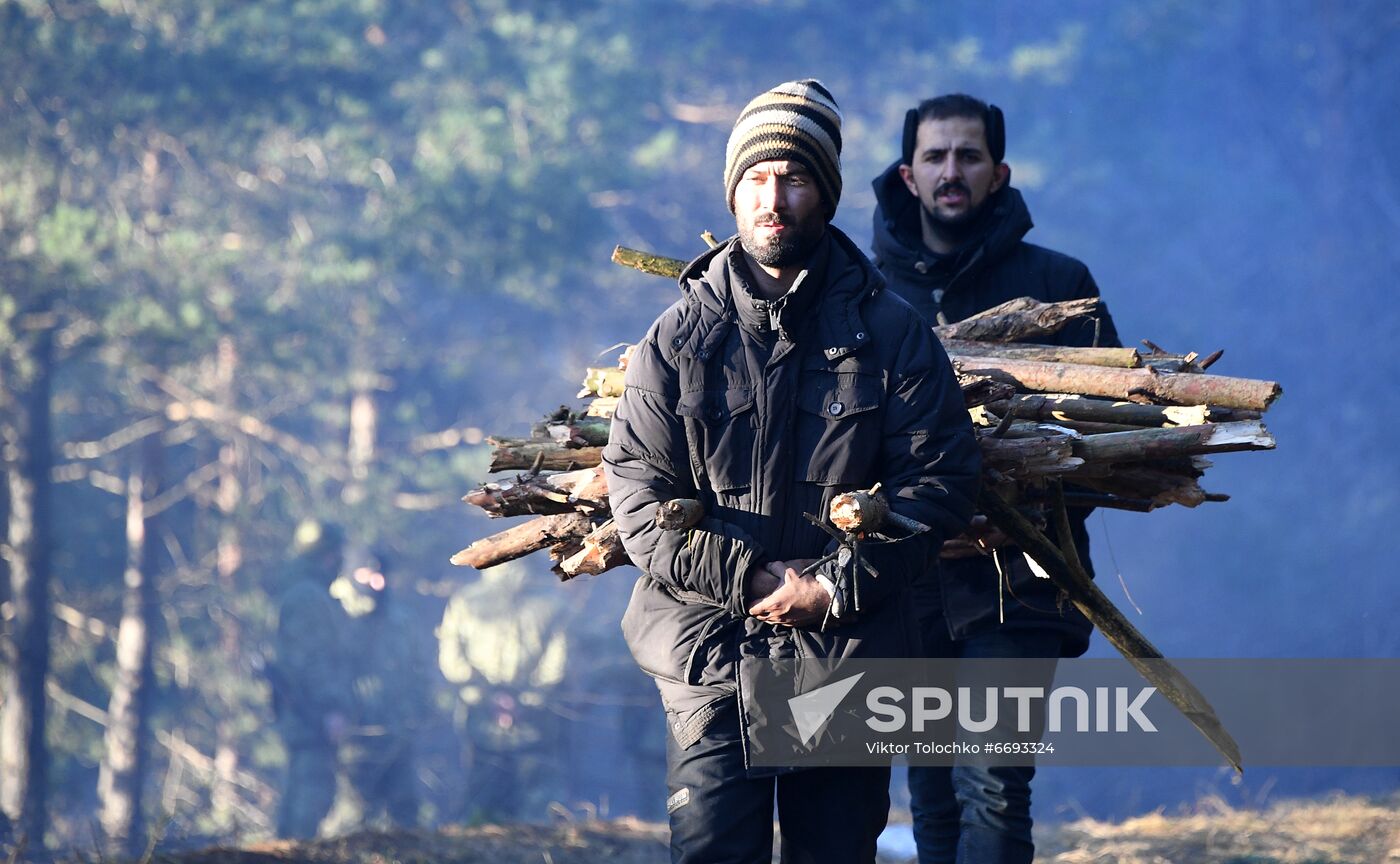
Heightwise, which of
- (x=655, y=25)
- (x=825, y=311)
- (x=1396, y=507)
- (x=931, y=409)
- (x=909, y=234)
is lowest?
(x=931, y=409)

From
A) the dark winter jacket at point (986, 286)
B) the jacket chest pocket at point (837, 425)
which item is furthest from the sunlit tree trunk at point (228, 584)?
the jacket chest pocket at point (837, 425)

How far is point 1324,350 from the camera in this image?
35.7 meters

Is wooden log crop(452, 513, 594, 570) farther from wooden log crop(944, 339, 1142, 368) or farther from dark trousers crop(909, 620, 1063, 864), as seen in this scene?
wooden log crop(944, 339, 1142, 368)

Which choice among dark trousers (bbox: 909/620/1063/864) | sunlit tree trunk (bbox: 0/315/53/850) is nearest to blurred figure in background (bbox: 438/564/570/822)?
sunlit tree trunk (bbox: 0/315/53/850)

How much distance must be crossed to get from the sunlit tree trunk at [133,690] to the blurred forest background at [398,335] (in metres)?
0.07

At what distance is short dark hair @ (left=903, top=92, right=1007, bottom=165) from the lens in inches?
226

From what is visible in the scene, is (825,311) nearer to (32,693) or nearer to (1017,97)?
(32,693)

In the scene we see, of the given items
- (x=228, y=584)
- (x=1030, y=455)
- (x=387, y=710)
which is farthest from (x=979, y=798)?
(x=228, y=584)

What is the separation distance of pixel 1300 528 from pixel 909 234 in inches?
1253

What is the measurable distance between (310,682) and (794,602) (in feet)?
62.2

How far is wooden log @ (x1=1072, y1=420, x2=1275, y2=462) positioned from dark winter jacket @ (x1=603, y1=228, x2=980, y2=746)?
33.7 inches

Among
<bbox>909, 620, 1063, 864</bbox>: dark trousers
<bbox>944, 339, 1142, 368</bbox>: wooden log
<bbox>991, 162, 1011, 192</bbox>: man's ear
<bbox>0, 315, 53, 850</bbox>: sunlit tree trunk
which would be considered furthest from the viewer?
<bbox>0, 315, 53, 850</bbox>: sunlit tree trunk

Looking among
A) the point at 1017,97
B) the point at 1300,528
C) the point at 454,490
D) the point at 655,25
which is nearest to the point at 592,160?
the point at 655,25

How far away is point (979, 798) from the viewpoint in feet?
15.4
